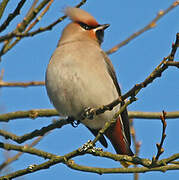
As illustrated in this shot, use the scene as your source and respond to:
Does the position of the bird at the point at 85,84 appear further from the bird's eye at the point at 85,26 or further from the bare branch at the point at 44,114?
the bird's eye at the point at 85,26

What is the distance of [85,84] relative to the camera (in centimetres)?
393

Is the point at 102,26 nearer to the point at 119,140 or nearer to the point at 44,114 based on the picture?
the point at 119,140

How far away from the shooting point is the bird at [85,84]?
3949 millimetres

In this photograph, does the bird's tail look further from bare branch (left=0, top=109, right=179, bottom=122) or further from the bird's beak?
the bird's beak

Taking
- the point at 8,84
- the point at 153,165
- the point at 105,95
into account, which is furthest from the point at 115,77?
the point at 153,165

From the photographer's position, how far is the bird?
155 inches

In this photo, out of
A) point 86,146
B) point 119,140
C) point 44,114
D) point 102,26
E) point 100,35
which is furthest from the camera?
point 100,35

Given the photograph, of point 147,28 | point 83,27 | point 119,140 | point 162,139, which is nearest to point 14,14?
point 162,139

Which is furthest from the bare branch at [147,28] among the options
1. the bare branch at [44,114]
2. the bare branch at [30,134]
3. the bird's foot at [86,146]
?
the bird's foot at [86,146]

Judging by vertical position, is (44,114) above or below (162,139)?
above

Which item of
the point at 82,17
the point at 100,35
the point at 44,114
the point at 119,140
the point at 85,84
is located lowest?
the point at 44,114

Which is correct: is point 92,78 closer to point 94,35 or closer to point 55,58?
point 55,58

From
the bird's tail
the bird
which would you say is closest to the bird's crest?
the bird

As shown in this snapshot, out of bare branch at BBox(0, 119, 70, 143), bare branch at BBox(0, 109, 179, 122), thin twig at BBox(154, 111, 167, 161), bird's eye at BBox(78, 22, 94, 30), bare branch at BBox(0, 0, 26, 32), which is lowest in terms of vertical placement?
thin twig at BBox(154, 111, 167, 161)
